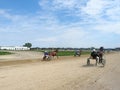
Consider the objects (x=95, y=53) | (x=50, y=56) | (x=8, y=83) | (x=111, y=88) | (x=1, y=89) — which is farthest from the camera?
(x=50, y=56)

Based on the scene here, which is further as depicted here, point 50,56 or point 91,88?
point 50,56

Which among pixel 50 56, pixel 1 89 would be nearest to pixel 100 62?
pixel 50 56

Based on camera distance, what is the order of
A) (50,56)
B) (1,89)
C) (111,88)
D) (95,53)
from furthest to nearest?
1. (50,56)
2. (95,53)
3. (111,88)
4. (1,89)

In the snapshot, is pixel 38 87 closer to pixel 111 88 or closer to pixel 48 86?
pixel 48 86

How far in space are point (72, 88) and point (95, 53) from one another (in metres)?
15.8

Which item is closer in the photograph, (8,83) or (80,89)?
(80,89)

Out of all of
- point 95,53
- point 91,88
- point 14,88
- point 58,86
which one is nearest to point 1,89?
point 14,88

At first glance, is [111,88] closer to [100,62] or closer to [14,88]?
[14,88]

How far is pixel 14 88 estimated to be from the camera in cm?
1381

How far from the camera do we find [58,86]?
48.2ft

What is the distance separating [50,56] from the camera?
40562 millimetres

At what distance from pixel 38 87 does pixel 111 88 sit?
3.02 metres

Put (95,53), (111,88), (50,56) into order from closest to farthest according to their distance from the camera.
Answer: (111,88), (95,53), (50,56)

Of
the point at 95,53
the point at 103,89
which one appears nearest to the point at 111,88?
the point at 103,89
